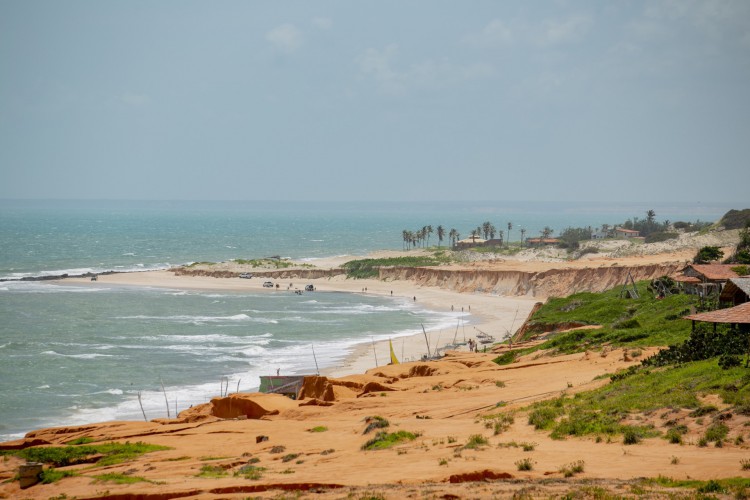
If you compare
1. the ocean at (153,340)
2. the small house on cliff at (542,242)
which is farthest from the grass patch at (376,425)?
the small house on cliff at (542,242)

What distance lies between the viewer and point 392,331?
209 ft

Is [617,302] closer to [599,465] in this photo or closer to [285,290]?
[599,465]

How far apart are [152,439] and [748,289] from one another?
21.1m

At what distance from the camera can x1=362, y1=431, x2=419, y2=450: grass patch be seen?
2006 centimetres

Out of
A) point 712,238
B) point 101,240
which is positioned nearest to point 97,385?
point 712,238

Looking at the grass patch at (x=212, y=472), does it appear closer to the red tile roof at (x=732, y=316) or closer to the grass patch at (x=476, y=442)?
the grass patch at (x=476, y=442)

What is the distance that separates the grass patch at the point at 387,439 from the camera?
20062mm

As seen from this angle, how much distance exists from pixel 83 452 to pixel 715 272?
34365 mm

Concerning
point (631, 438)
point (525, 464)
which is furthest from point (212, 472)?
point (631, 438)

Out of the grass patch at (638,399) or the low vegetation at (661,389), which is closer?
the low vegetation at (661,389)

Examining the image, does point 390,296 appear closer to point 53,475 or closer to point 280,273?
point 280,273

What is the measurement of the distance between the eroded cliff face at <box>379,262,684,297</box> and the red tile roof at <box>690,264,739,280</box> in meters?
25.8

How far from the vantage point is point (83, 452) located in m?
23.4

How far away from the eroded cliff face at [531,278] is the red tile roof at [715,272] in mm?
25757
